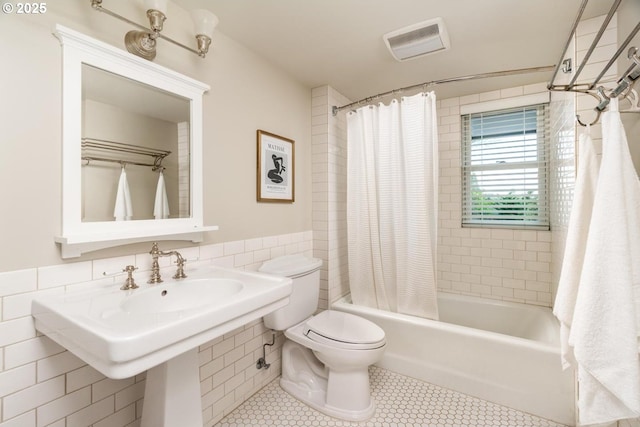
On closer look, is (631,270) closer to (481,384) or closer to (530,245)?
(481,384)

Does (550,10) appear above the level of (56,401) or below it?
above

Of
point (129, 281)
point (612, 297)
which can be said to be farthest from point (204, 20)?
point (612, 297)

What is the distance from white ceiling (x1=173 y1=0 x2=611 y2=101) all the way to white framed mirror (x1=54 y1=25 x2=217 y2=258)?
536mm

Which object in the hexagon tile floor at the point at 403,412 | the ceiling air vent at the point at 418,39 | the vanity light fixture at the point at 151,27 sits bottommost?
the hexagon tile floor at the point at 403,412

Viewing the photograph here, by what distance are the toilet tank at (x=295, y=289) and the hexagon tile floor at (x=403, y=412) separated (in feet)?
1.58

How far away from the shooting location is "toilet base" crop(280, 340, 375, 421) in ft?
5.62

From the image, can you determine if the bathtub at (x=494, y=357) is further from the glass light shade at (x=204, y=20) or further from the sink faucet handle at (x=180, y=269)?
the glass light shade at (x=204, y=20)

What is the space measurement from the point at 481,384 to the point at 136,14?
9.23ft

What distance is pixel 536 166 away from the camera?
2447 mm

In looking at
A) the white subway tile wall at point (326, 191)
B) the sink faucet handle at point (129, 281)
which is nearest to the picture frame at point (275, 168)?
the white subway tile wall at point (326, 191)

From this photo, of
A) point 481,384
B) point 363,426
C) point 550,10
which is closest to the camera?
point 550,10

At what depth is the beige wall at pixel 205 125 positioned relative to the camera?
0.99 m

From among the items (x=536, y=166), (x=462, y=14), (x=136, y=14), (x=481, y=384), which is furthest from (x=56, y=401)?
(x=536, y=166)

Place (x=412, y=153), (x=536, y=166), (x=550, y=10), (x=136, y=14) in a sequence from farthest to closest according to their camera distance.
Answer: (x=536, y=166), (x=412, y=153), (x=550, y=10), (x=136, y=14)
